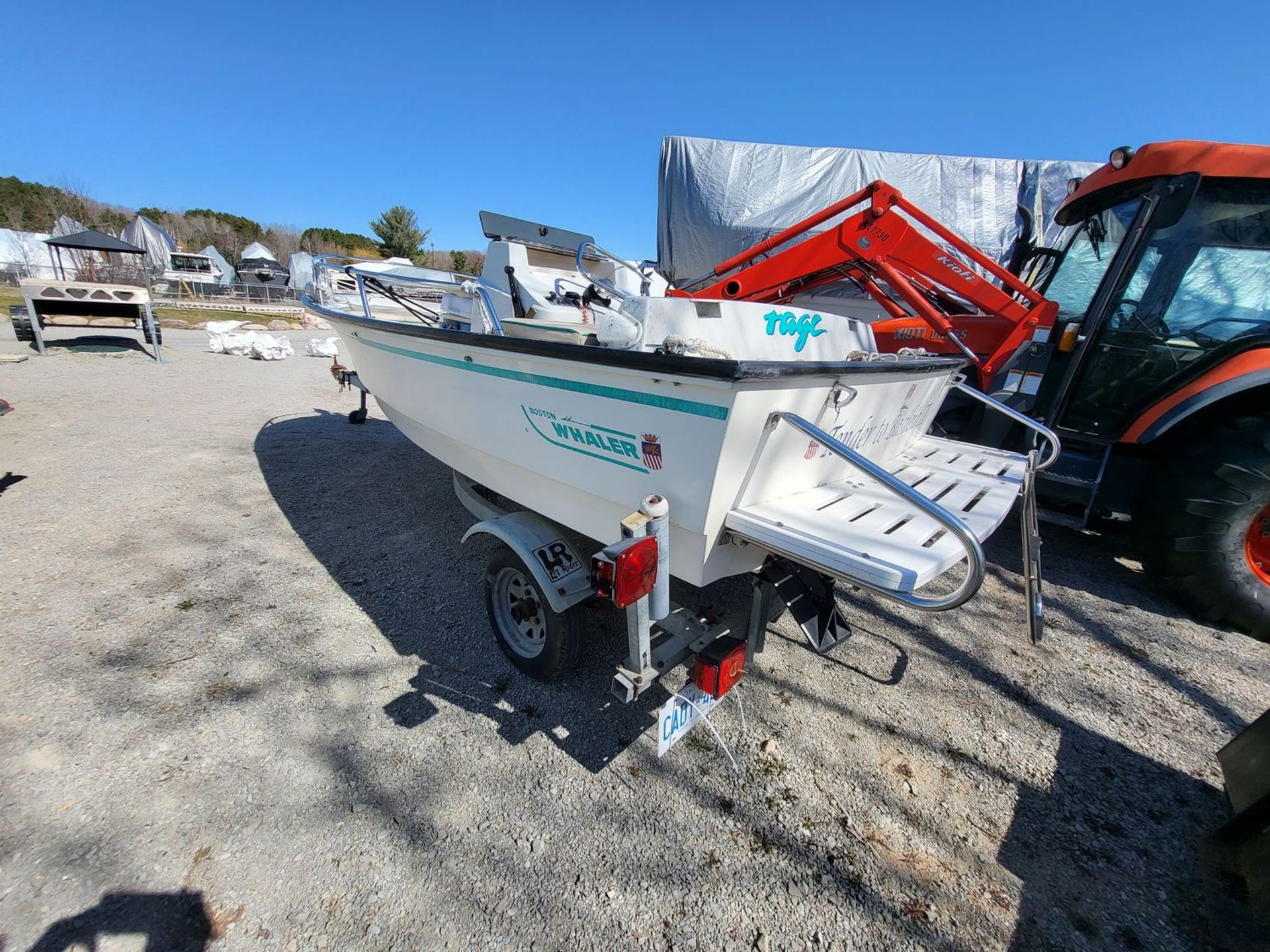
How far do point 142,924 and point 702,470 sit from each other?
79.9 inches

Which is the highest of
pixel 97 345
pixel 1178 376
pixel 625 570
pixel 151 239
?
pixel 151 239

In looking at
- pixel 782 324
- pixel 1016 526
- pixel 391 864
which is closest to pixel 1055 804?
pixel 782 324

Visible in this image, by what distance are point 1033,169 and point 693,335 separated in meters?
14.2

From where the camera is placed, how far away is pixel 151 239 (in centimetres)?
3228

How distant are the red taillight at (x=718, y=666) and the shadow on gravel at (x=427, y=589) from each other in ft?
1.62

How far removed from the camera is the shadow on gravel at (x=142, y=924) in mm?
1336

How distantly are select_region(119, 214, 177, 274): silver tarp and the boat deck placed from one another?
43.4 meters

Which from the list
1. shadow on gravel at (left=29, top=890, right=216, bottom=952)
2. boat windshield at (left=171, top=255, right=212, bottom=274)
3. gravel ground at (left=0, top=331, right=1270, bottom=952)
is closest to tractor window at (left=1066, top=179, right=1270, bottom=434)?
gravel ground at (left=0, top=331, right=1270, bottom=952)

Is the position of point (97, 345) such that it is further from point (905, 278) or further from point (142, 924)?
point (905, 278)

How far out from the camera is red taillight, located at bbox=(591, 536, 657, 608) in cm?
141

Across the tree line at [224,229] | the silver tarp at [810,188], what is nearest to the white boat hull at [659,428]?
the silver tarp at [810,188]

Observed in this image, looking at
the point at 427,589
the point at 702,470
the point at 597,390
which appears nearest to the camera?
the point at 702,470

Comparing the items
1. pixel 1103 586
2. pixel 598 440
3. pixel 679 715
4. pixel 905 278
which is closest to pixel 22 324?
pixel 598 440

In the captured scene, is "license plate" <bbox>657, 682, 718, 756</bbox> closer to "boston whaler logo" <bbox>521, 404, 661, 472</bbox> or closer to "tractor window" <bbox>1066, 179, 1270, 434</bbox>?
"boston whaler logo" <bbox>521, 404, 661, 472</bbox>
